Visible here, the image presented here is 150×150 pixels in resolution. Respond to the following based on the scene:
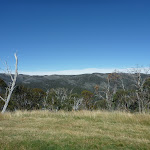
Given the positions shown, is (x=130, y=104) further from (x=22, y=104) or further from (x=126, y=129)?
(x=22, y=104)

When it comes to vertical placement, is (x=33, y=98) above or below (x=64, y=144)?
below

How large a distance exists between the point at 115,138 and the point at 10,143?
305cm

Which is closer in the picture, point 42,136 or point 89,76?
point 42,136

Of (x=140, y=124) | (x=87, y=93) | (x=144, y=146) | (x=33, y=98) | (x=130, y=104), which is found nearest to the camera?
(x=144, y=146)

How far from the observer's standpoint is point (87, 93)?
4472cm

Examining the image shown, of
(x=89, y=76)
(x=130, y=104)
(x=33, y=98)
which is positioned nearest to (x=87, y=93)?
(x=33, y=98)

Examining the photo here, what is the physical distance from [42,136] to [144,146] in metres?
3.00

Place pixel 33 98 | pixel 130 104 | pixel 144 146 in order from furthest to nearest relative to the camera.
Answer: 1. pixel 33 98
2. pixel 130 104
3. pixel 144 146

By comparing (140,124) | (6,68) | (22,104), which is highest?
(6,68)

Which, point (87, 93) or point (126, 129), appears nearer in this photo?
point (126, 129)

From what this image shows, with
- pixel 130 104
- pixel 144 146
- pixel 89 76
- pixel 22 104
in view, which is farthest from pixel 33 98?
pixel 89 76

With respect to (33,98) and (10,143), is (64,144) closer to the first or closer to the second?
(10,143)

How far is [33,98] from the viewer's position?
36.2 metres

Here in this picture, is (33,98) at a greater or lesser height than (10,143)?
lesser
